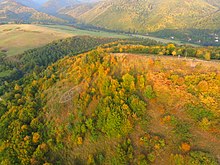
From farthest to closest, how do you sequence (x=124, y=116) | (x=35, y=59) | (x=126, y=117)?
Answer: (x=35, y=59)
(x=124, y=116)
(x=126, y=117)

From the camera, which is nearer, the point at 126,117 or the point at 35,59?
the point at 126,117

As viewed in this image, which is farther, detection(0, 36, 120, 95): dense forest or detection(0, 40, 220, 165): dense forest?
detection(0, 36, 120, 95): dense forest

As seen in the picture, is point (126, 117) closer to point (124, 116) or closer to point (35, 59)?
point (124, 116)

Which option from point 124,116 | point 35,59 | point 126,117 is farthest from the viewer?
point 35,59

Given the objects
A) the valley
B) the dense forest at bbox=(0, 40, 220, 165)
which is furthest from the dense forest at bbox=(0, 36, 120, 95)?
the dense forest at bbox=(0, 40, 220, 165)

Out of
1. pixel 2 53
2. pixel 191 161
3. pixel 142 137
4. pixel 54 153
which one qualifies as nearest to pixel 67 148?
pixel 54 153

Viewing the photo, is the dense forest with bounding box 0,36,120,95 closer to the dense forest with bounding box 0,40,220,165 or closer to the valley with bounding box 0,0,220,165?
the valley with bounding box 0,0,220,165

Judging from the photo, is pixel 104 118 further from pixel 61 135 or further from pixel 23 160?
pixel 23 160

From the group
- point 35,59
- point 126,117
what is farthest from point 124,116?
point 35,59

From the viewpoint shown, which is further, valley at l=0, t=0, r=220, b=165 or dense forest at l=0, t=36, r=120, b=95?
dense forest at l=0, t=36, r=120, b=95

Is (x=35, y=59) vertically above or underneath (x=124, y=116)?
underneath
